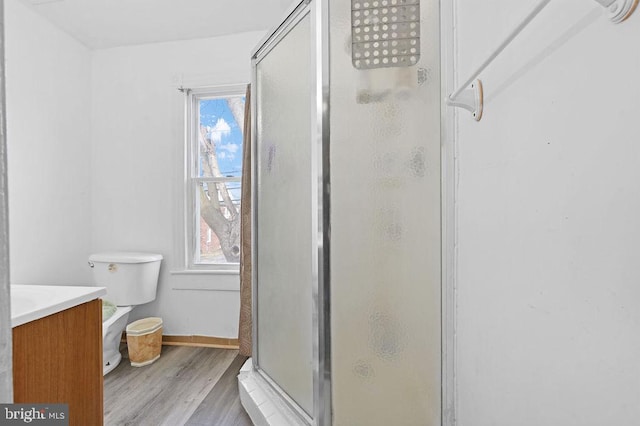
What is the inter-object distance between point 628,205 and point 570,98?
0.21 metres

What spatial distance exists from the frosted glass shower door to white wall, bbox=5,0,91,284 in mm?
1429

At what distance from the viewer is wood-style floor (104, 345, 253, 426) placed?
4.97ft

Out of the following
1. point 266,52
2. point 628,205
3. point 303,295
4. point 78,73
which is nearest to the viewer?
point 628,205

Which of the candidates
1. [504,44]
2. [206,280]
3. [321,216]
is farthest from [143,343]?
[504,44]

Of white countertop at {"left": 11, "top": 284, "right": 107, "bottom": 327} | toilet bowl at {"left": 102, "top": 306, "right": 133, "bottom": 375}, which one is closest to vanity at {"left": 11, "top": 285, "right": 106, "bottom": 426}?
white countertop at {"left": 11, "top": 284, "right": 107, "bottom": 327}

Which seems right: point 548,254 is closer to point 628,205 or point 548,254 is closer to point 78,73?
point 628,205

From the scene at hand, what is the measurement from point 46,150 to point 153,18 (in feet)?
3.53

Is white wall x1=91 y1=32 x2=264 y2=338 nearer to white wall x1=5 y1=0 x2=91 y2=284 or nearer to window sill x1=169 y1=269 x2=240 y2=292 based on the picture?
window sill x1=169 y1=269 x2=240 y2=292

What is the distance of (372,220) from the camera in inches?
43.5

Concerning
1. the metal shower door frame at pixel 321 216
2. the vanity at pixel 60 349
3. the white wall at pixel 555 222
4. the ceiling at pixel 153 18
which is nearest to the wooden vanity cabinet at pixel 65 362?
the vanity at pixel 60 349

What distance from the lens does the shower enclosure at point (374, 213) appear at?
106 cm

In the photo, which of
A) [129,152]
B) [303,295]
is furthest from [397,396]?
[129,152]

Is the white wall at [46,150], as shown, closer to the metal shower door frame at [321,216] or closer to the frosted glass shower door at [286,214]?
the frosted glass shower door at [286,214]

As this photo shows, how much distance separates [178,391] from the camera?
5.72ft
